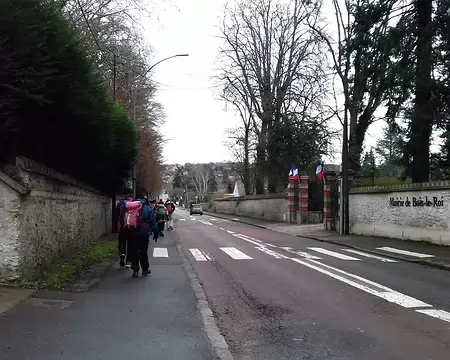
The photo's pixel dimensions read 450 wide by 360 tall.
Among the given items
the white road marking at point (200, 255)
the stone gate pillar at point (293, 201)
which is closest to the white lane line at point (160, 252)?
the white road marking at point (200, 255)

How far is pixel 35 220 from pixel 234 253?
29.2ft

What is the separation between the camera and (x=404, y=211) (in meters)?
20.0

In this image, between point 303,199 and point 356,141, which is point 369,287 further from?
point 303,199

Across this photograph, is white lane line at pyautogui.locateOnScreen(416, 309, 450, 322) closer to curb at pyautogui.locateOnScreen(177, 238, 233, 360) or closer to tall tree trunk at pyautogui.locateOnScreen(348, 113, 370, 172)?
curb at pyautogui.locateOnScreen(177, 238, 233, 360)

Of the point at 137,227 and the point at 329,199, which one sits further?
the point at 329,199

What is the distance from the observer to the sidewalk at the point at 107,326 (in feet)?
17.1

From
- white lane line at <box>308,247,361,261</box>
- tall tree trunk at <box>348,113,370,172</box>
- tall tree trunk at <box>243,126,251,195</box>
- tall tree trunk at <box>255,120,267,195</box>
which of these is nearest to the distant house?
tall tree trunk at <box>243,126,251,195</box>

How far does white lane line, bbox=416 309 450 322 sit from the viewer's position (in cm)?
722

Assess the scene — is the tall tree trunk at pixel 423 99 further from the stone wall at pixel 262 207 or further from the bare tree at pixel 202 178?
the bare tree at pixel 202 178

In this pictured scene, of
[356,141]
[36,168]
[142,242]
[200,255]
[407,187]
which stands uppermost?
[356,141]

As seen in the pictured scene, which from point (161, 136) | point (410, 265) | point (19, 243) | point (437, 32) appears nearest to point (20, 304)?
point (19, 243)

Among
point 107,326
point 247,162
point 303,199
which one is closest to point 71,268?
point 107,326

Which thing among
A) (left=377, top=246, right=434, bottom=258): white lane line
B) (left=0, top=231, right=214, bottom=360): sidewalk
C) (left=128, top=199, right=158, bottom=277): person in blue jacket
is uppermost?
(left=128, top=199, right=158, bottom=277): person in blue jacket

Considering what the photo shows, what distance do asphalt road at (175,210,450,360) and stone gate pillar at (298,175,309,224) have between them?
2146 cm
